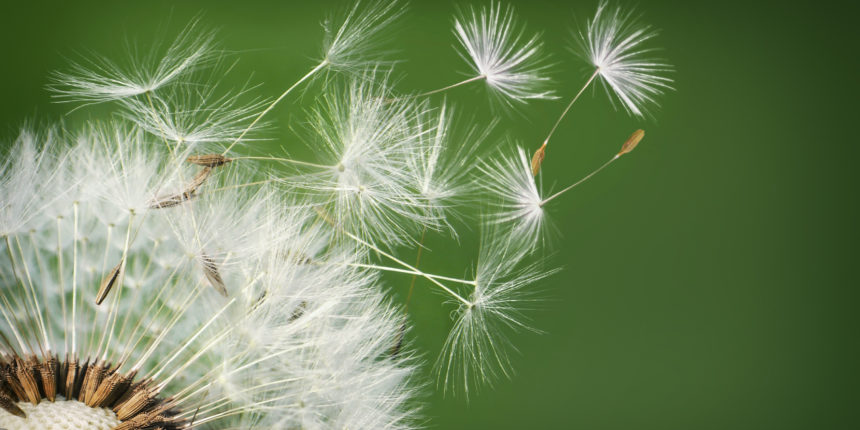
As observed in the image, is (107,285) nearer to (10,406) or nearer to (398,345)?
(10,406)

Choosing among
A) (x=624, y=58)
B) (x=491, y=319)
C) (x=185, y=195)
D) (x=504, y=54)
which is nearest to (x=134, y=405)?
(x=185, y=195)

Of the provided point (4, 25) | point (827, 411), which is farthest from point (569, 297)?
point (4, 25)

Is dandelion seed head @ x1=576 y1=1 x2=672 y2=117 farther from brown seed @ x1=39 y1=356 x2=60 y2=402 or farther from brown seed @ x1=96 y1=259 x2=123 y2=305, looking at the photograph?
brown seed @ x1=39 y1=356 x2=60 y2=402

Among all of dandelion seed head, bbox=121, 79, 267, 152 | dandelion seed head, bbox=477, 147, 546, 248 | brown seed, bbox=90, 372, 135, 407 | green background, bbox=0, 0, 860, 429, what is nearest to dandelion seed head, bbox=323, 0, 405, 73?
green background, bbox=0, 0, 860, 429

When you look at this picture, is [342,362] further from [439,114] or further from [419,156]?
[439,114]

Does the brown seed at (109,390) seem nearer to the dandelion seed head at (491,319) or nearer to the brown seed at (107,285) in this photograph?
the brown seed at (107,285)

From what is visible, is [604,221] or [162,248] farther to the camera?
[604,221]

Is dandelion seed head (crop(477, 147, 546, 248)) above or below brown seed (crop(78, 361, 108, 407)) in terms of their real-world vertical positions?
above
